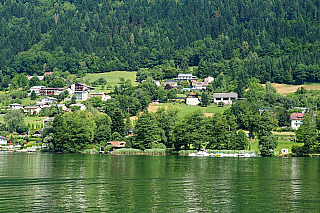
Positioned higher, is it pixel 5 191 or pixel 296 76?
pixel 296 76

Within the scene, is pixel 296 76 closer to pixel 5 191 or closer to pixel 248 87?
pixel 248 87

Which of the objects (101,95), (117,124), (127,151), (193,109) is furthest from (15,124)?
(193,109)

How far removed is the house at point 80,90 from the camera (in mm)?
181788

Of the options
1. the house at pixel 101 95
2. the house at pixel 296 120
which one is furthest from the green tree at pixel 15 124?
the house at pixel 296 120

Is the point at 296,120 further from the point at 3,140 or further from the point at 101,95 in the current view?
the point at 101,95

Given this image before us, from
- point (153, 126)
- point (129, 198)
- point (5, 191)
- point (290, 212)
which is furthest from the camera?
point (153, 126)

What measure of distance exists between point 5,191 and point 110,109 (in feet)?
347

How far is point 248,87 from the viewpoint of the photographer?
190 meters

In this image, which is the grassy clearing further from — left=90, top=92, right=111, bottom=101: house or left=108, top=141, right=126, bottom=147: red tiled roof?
left=108, top=141, right=126, bottom=147: red tiled roof

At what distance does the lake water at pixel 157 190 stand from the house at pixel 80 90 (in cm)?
12767

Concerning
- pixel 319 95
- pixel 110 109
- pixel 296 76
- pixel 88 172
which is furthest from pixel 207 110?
pixel 88 172

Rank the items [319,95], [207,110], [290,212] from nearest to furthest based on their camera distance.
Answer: [290,212] → [207,110] → [319,95]

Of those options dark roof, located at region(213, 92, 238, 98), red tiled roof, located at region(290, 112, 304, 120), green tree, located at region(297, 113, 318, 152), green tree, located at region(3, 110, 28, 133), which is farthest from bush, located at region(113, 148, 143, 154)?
dark roof, located at region(213, 92, 238, 98)

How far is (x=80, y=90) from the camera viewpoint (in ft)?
623
